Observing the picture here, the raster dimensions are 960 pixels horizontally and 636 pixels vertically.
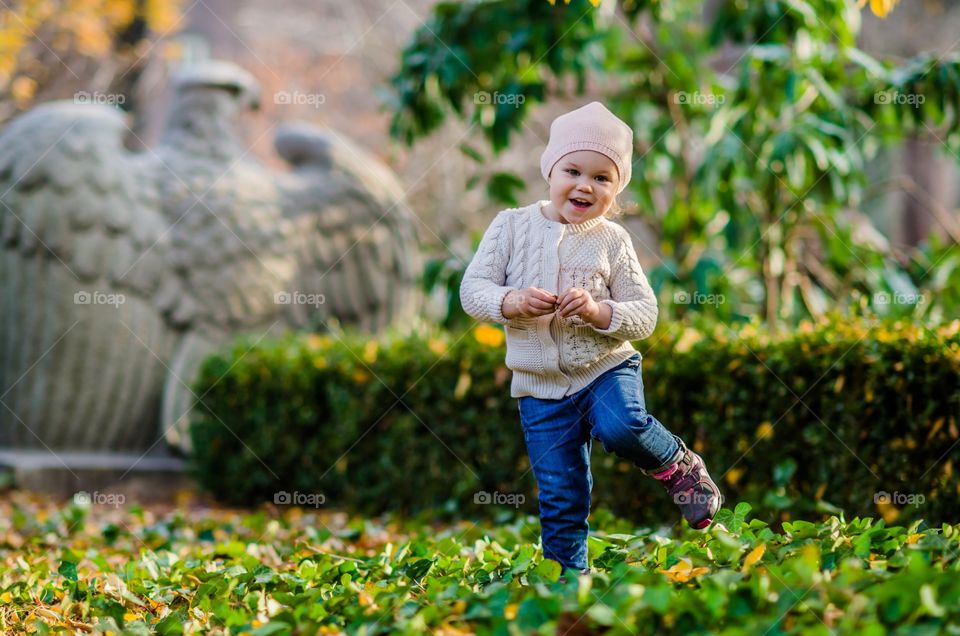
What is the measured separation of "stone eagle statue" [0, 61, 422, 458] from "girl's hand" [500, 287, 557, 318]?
4565mm

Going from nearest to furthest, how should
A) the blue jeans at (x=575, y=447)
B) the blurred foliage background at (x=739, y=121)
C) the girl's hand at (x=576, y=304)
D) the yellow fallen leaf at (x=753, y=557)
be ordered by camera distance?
the yellow fallen leaf at (x=753, y=557) < the girl's hand at (x=576, y=304) < the blue jeans at (x=575, y=447) < the blurred foliage background at (x=739, y=121)

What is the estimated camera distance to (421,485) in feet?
17.8

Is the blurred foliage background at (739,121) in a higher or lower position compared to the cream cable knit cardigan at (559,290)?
higher

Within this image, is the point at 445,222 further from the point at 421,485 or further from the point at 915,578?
the point at 915,578

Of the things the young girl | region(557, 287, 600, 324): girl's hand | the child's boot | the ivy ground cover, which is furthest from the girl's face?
the ivy ground cover

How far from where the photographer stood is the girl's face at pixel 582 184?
2795 mm

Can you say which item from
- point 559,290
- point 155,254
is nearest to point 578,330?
point 559,290

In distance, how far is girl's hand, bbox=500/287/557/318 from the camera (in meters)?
2.67

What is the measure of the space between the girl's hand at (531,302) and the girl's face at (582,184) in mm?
304

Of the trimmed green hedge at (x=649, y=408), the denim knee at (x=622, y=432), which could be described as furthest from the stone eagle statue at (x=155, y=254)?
the denim knee at (x=622, y=432)

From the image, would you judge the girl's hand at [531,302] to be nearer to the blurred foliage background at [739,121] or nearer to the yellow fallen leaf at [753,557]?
the yellow fallen leaf at [753,557]

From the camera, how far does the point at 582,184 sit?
2795 mm

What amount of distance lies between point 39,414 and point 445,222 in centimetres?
774

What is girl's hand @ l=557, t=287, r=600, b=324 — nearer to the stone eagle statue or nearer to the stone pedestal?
the stone pedestal
